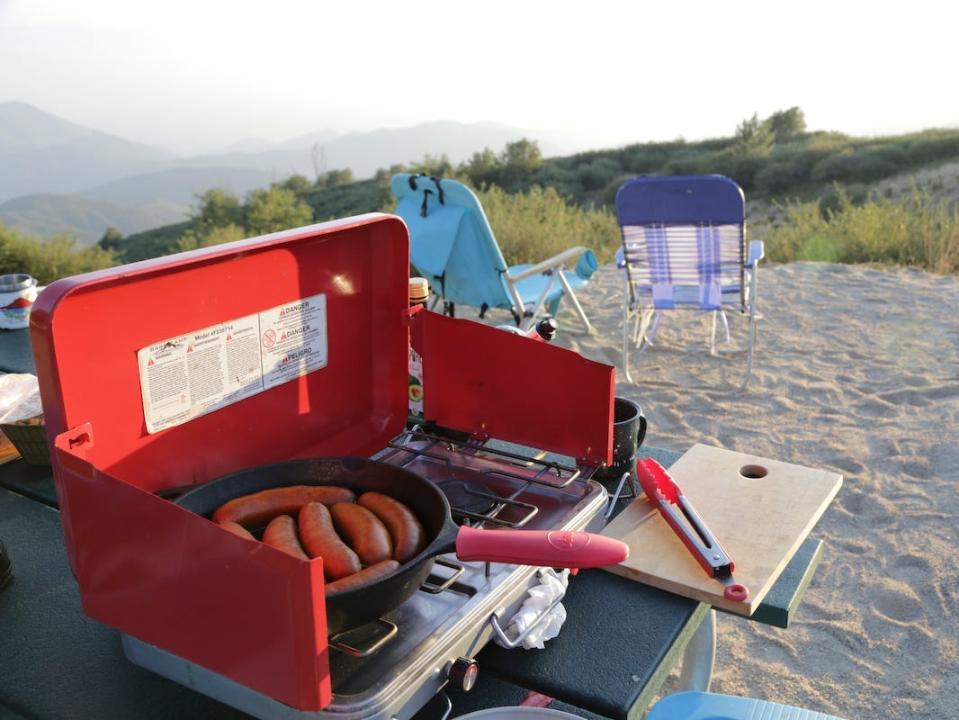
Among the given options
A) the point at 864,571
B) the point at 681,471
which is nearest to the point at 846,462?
the point at 864,571

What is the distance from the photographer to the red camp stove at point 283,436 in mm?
916

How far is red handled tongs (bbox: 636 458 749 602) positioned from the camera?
52.3 inches

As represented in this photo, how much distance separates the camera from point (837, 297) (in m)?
6.80

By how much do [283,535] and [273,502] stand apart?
12 cm

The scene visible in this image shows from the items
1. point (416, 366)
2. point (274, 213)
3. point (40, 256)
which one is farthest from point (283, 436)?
point (274, 213)

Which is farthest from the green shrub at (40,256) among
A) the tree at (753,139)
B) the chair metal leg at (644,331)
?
the tree at (753,139)

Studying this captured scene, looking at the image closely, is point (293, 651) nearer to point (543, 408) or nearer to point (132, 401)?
point (132, 401)

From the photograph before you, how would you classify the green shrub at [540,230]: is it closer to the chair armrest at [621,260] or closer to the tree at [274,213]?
the chair armrest at [621,260]

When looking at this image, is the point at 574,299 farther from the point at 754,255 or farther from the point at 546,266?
the point at 754,255

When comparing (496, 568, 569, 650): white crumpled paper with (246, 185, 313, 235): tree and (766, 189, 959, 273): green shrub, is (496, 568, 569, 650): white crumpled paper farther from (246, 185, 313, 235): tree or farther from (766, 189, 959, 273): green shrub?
(246, 185, 313, 235): tree

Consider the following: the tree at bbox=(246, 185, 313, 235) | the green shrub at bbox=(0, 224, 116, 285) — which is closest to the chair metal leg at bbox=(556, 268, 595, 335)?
the green shrub at bbox=(0, 224, 116, 285)

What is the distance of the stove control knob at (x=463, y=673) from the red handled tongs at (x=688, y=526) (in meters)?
0.45

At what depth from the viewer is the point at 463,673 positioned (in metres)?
1.04

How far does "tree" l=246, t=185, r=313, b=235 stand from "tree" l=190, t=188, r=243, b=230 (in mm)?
703
